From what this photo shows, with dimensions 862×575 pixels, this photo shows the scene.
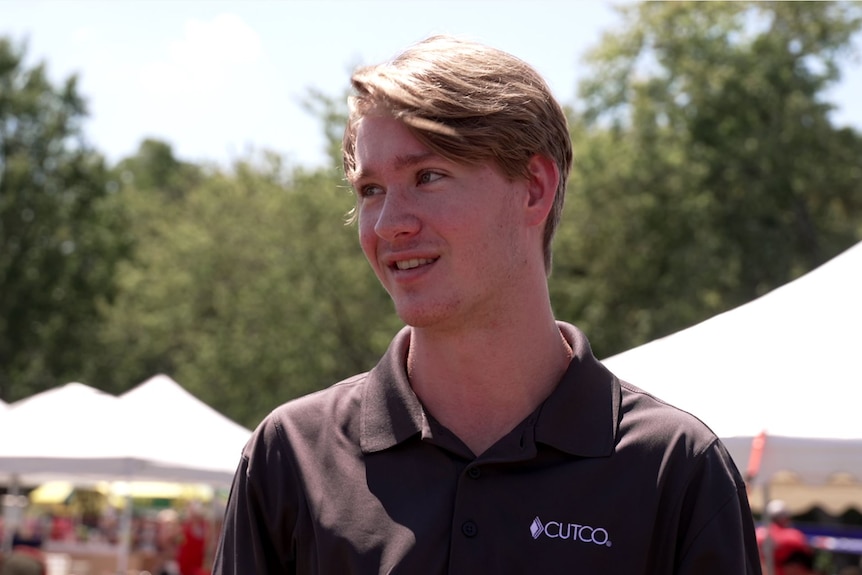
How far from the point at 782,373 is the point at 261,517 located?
3394 mm

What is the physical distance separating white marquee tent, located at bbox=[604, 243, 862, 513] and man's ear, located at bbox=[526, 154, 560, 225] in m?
3.03

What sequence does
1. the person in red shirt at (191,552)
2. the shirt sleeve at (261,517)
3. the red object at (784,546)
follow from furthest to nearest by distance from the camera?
the person in red shirt at (191,552)
the red object at (784,546)
the shirt sleeve at (261,517)

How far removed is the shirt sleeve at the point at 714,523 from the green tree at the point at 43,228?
37128 mm

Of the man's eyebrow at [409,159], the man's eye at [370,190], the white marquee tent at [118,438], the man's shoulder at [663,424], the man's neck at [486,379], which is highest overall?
the man's eyebrow at [409,159]

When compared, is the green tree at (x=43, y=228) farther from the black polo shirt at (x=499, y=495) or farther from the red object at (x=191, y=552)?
the black polo shirt at (x=499, y=495)

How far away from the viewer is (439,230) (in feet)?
5.87

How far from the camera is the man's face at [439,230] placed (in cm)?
179

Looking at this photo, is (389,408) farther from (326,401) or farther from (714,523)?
(714,523)

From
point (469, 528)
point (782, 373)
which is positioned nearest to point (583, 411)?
point (469, 528)

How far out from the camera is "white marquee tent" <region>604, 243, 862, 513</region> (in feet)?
15.3

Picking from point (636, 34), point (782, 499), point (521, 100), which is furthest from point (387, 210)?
point (636, 34)

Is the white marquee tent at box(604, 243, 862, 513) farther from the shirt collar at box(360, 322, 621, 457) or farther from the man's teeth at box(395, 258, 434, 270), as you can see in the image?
the man's teeth at box(395, 258, 434, 270)

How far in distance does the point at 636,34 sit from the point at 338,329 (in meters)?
9.94

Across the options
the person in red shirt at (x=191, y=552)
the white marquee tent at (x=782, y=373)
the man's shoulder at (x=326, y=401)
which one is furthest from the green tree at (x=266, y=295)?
the man's shoulder at (x=326, y=401)
